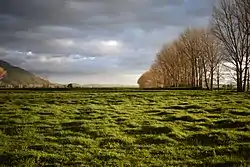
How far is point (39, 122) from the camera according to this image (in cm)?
2247

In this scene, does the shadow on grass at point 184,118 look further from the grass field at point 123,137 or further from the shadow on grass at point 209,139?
the shadow on grass at point 209,139

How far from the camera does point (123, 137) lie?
18.2m

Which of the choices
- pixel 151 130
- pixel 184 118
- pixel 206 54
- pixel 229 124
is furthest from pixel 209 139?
pixel 206 54

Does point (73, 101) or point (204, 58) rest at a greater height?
point (204, 58)

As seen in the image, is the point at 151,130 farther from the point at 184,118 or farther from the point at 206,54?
the point at 206,54

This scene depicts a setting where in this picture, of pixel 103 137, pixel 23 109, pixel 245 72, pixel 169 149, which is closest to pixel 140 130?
pixel 103 137

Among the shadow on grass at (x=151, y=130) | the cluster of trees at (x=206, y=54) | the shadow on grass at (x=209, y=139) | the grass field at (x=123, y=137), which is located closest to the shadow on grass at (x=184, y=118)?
the grass field at (x=123, y=137)

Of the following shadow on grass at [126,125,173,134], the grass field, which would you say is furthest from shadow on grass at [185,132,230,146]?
shadow on grass at [126,125,173,134]

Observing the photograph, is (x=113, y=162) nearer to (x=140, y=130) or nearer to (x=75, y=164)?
(x=75, y=164)

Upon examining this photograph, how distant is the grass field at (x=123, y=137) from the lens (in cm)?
1456

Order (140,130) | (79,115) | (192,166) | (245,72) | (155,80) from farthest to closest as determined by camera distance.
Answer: (155,80), (245,72), (79,115), (140,130), (192,166)

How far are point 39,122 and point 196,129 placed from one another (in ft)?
31.7

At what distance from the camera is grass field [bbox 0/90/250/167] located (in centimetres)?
1456

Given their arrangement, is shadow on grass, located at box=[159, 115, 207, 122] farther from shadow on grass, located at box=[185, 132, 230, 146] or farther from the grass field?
shadow on grass, located at box=[185, 132, 230, 146]
